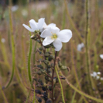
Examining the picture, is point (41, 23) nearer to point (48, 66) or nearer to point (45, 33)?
point (45, 33)

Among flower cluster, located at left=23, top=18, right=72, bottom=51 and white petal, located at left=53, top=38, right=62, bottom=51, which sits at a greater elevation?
flower cluster, located at left=23, top=18, right=72, bottom=51

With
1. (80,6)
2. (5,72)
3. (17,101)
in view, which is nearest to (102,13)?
(80,6)

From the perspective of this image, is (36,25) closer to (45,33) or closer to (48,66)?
(45,33)

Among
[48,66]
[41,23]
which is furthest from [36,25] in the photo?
[48,66]

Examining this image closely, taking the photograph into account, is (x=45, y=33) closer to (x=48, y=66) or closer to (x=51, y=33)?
(x=51, y=33)

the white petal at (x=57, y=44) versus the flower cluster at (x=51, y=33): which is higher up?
the flower cluster at (x=51, y=33)

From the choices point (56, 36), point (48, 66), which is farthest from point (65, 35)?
point (48, 66)

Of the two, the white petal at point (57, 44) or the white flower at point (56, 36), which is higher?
the white flower at point (56, 36)

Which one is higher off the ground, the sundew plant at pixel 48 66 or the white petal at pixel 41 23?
the white petal at pixel 41 23

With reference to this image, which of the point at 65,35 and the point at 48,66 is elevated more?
the point at 65,35

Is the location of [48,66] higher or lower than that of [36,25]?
lower

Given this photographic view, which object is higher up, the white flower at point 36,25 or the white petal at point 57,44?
the white flower at point 36,25

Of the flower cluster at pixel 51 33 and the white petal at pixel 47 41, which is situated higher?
the flower cluster at pixel 51 33
